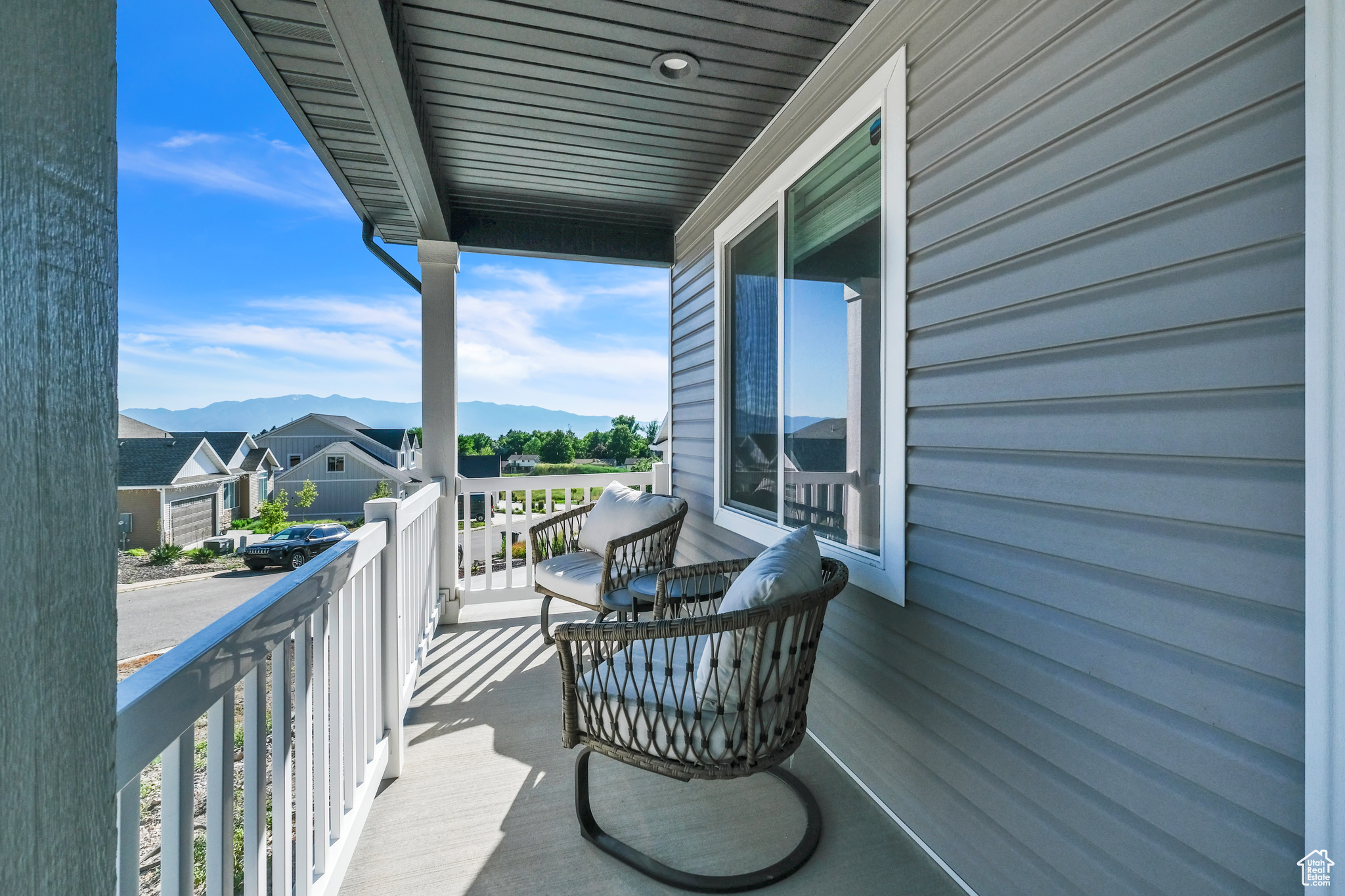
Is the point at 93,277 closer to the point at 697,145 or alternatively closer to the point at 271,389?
the point at 271,389

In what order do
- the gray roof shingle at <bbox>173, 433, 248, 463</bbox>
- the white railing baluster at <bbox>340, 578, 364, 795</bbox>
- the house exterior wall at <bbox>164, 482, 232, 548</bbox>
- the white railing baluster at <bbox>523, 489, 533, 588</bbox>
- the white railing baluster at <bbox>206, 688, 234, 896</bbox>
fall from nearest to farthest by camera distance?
the white railing baluster at <bbox>206, 688, 234, 896</bbox> < the house exterior wall at <bbox>164, 482, 232, 548</bbox> < the gray roof shingle at <bbox>173, 433, 248, 463</bbox> < the white railing baluster at <bbox>340, 578, 364, 795</bbox> < the white railing baluster at <bbox>523, 489, 533, 588</bbox>

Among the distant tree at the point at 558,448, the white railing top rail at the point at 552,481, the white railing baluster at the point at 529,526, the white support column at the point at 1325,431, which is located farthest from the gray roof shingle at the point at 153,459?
the distant tree at the point at 558,448

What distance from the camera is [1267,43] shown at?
1057mm

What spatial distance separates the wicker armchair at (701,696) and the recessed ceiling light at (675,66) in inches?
78.8

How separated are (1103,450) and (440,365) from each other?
3.71 metres

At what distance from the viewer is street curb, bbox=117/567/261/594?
0.96 meters

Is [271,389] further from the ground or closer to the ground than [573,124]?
closer to the ground

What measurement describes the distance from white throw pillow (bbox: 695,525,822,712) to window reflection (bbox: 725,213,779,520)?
3.73 ft

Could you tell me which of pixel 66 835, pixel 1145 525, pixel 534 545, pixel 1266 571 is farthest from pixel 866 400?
pixel 534 545

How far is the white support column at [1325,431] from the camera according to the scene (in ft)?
3.11

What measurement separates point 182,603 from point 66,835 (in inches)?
38.2

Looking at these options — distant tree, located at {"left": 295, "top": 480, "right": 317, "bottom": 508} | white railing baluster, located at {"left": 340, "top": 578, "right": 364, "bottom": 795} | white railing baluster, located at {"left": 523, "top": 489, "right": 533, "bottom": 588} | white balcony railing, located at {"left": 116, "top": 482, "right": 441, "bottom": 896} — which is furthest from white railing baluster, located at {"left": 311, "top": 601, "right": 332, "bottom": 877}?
white railing baluster, located at {"left": 523, "top": 489, "right": 533, "bottom": 588}

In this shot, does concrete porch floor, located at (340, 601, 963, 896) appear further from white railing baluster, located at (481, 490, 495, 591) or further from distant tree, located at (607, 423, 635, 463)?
distant tree, located at (607, 423, 635, 463)

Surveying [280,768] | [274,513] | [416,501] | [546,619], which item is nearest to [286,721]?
[280,768]
